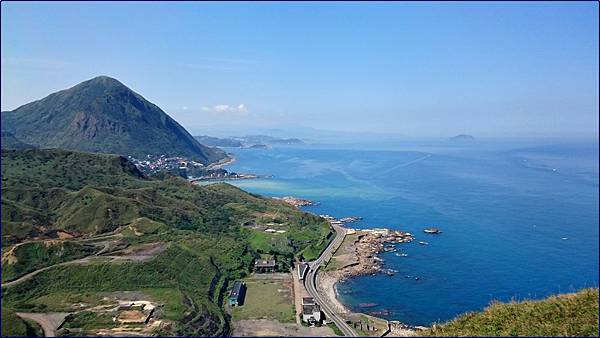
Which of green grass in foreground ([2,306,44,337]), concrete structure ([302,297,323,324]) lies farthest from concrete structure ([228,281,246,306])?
green grass in foreground ([2,306,44,337])

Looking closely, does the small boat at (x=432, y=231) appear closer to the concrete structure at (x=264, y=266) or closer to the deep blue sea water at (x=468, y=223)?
the deep blue sea water at (x=468, y=223)

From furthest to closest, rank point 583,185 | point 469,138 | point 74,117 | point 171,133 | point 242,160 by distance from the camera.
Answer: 1. point 469,138
2. point 242,160
3. point 171,133
4. point 74,117
5. point 583,185

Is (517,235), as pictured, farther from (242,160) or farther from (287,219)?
(242,160)

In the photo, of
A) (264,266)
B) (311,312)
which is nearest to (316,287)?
(264,266)

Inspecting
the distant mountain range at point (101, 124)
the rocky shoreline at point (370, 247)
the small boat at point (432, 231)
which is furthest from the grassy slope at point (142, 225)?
the distant mountain range at point (101, 124)

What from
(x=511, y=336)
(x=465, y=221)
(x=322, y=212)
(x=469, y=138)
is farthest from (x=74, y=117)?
(x=469, y=138)

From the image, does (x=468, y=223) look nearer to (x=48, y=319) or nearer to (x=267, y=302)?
(x=267, y=302)
